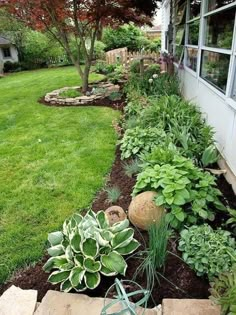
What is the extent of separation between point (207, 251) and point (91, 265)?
740 mm

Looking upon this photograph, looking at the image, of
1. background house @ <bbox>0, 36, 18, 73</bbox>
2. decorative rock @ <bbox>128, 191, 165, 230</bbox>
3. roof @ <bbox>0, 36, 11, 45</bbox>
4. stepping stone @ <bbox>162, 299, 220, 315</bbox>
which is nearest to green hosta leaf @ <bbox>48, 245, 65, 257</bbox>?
decorative rock @ <bbox>128, 191, 165, 230</bbox>

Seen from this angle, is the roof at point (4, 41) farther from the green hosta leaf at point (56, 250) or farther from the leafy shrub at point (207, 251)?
the leafy shrub at point (207, 251)

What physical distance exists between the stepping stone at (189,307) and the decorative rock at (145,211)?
2.02 feet

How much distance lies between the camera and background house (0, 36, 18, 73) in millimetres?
18656

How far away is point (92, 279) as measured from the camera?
5.44 ft

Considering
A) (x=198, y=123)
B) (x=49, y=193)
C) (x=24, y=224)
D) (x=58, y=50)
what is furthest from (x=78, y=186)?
(x=58, y=50)

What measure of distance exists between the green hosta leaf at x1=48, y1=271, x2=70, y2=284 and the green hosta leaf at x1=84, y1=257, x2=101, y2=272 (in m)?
0.15

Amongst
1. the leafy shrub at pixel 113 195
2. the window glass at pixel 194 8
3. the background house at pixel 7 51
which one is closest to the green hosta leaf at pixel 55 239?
the leafy shrub at pixel 113 195

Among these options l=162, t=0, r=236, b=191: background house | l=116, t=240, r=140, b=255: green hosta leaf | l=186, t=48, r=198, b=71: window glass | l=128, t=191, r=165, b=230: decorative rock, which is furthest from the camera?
l=186, t=48, r=198, b=71: window glass

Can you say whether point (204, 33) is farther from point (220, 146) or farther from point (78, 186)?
point (78, 186)

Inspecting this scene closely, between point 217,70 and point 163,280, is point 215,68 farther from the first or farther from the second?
point 163,280

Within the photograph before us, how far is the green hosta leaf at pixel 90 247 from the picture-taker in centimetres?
169

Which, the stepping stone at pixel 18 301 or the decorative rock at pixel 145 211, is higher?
the decorative rock at pixel 145 211

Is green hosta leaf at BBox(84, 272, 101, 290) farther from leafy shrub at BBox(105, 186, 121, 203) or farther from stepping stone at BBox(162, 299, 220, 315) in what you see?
leafy shrub at BBox(105, 186, 121, 203)
